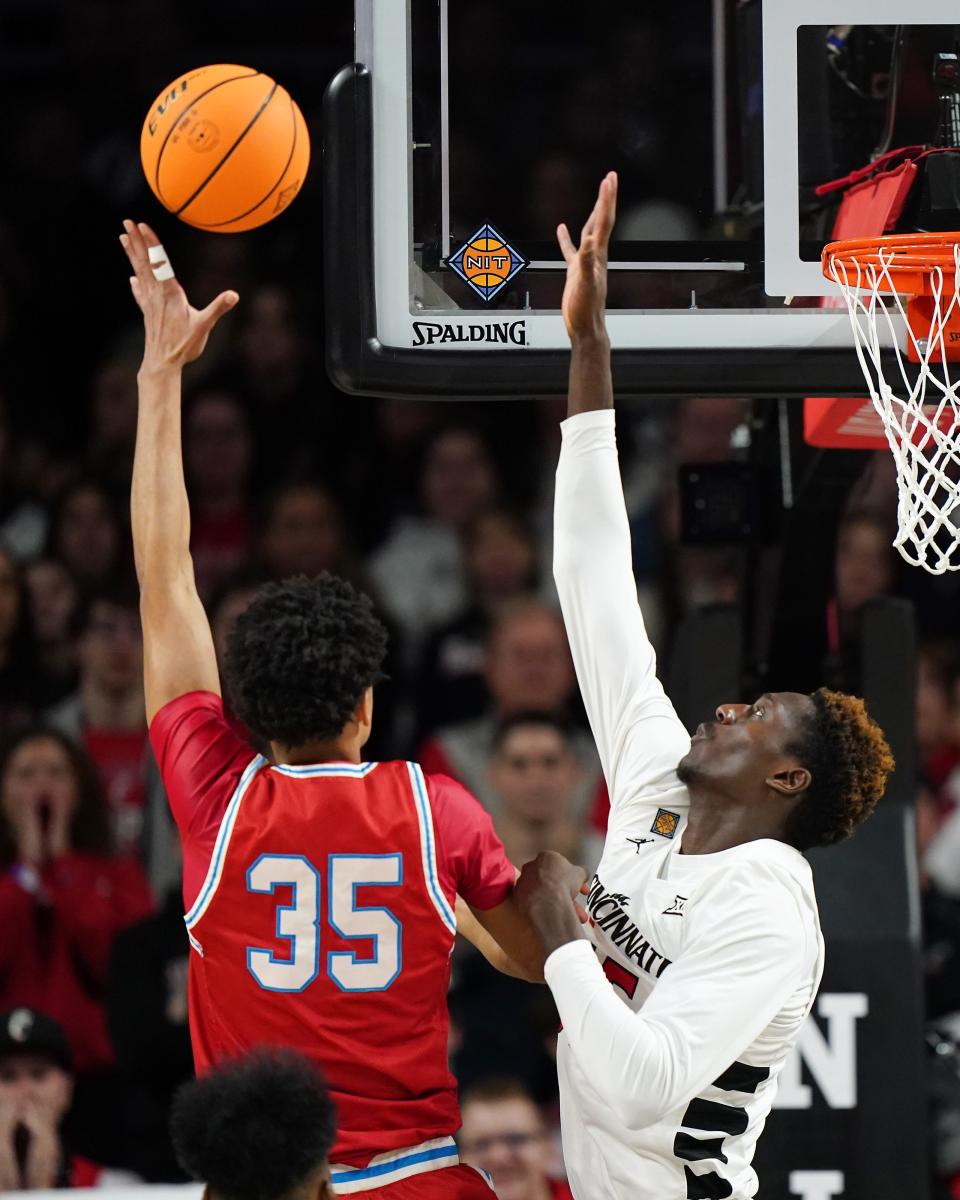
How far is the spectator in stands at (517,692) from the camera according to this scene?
19.8 ft

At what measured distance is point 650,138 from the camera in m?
4.33

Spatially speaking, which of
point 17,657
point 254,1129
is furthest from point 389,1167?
point 17,657

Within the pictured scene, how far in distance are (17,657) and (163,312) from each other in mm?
3380

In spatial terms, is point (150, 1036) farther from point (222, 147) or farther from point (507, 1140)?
point (222, 147)

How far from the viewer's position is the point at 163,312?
3.18 meters

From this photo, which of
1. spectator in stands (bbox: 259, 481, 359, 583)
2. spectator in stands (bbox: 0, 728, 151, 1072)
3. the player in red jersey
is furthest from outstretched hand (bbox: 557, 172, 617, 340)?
spectator in stands (bbox: 259, 481, 359, 583)

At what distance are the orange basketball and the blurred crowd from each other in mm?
1444

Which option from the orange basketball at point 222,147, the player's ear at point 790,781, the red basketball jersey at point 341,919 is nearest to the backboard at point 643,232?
the orange basketball at point 222,147

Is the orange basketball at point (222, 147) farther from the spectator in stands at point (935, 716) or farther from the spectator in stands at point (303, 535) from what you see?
the spectator in stands at point (935, 716)

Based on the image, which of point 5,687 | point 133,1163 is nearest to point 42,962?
point 133,1163

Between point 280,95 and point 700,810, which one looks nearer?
point 700,810

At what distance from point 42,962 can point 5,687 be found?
1.15 m

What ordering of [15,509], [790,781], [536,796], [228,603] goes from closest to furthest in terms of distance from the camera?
[790,781] → [536,796] → [228,603] → [15,509]

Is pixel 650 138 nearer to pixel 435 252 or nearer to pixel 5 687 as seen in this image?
pixel 435 252
